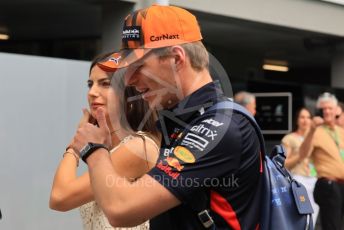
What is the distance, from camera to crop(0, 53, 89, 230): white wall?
4.89 metres

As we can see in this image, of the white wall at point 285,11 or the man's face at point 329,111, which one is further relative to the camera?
the man's face at point 329,111

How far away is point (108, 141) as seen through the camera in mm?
2072

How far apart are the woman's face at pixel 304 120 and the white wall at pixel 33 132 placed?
13.6ft

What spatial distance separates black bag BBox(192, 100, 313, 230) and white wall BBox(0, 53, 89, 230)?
3.25 meters

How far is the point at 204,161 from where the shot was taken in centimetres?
187

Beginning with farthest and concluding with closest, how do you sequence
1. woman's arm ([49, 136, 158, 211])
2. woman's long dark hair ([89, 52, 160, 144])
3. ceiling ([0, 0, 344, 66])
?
ceiling ([0, 0, 344, 66]), woman's long dark hair ([89, 52, 160, 144]), woman's arm ([49, 136, 158, 211])

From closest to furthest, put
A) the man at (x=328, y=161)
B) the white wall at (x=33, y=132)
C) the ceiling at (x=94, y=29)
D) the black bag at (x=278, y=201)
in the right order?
1. the black bag at (x=278, y=201)
2. the white wall at (x=33, y=132)
3. the man at (x=328, y=161)
4. the ceiling at (x=94, y=29)

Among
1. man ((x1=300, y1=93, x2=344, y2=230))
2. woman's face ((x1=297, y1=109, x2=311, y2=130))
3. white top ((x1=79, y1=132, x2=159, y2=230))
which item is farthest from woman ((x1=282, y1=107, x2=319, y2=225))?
white top ((x1=79, y1=132, x2=159, y2=230))

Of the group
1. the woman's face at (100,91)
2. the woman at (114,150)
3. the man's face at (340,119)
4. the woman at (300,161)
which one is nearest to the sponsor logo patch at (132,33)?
the woman at (114,150)

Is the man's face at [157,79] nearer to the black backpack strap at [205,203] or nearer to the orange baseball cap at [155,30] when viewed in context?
the orange baseball cap at [155,30]

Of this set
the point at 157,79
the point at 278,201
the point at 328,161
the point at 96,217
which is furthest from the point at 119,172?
the point at 328,161

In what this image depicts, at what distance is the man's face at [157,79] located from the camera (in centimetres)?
199

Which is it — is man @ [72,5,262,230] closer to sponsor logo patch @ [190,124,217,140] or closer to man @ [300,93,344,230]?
sponsor logo patch @ [190,124,217,140]

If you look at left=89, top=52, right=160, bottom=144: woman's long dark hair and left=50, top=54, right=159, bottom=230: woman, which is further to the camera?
left=89, top=52, right=160, bottom=144: woman's long dark hair
